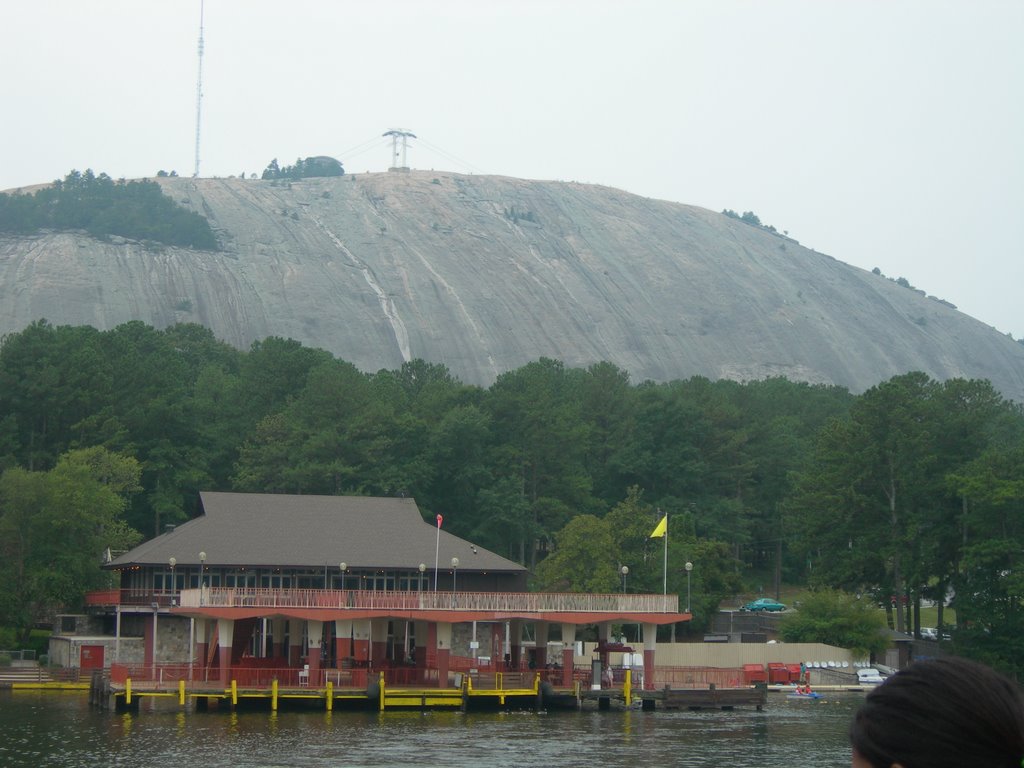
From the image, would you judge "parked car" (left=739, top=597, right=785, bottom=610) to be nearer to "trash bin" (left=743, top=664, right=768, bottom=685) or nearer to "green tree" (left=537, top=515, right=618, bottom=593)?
"green tree" (left=537, top=515, right=618, bottom=593)

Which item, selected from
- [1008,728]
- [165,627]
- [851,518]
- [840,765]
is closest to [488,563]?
[165,627]

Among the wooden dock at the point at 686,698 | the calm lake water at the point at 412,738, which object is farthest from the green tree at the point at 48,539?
the wooden dock at the point at 686,698

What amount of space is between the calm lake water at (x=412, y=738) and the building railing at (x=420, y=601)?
5916 millimetres

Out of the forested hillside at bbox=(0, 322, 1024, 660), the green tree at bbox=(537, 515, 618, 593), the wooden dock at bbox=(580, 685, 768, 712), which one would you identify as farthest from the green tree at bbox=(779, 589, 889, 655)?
the wooden dock at bbox=(580, 685, 768, 712)

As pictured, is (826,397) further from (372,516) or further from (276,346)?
(372,516)

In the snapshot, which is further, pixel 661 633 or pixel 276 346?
pixel 276 346

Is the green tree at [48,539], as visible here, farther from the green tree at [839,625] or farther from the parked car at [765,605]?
the parked car at [765,605]

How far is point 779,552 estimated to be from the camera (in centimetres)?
11119

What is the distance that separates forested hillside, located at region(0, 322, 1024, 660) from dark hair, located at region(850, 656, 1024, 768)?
7501cm

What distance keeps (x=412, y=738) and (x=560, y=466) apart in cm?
5765

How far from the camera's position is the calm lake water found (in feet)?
151

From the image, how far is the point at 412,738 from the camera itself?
51781mm

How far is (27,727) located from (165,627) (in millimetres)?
22754

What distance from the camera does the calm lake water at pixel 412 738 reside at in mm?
46094
